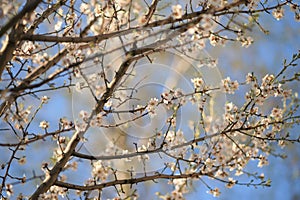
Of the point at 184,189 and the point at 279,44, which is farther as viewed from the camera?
the point at 279,44

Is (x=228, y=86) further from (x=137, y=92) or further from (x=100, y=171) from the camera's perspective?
(x=100, y=171)

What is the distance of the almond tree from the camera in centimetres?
95

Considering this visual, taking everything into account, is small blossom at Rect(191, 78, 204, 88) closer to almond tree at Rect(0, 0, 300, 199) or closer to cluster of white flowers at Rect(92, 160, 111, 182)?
almond tree at Rect(0, 0, 300, 199)

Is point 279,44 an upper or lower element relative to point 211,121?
upper

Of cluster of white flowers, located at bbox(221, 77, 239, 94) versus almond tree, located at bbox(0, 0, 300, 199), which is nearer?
almond tree, located at bbox(0, 0, 300, 199)

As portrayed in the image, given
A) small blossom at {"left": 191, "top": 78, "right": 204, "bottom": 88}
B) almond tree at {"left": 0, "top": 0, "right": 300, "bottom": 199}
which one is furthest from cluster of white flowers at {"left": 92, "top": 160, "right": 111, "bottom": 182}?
small blossom at {"left": 191, "top": 78, "right": 204, "bottom": 88}

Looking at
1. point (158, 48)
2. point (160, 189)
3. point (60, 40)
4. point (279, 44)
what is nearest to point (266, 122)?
point (158, 48)

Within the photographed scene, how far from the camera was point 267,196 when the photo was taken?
2.30m

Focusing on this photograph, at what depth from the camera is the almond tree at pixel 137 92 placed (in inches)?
37.4

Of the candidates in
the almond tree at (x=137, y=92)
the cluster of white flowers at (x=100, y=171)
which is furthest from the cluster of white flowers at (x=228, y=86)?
the cluster of white flowers at (x=100, y=171)

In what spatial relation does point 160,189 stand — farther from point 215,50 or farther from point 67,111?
point 215,50

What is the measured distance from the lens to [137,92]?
1.26 metres

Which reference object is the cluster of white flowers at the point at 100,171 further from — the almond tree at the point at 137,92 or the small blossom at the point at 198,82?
the small blossom at the point at 198,82

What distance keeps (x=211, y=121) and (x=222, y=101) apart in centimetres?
18
